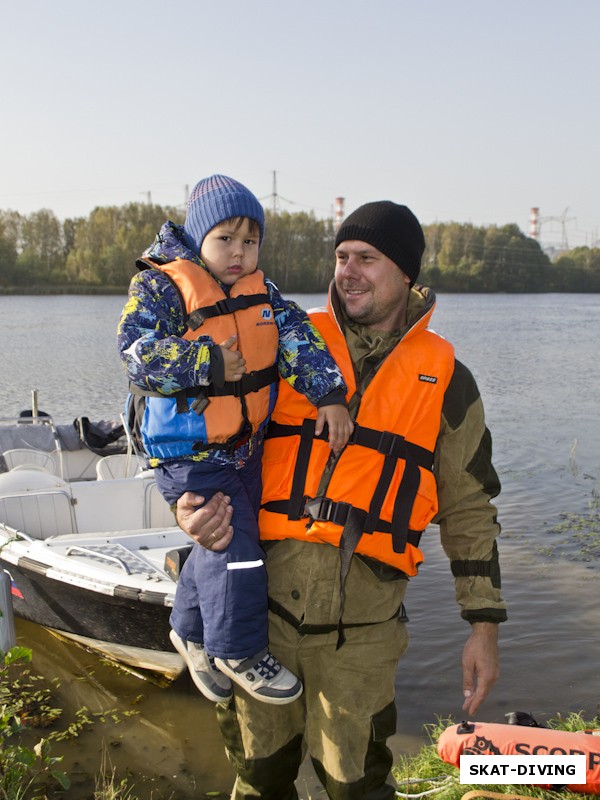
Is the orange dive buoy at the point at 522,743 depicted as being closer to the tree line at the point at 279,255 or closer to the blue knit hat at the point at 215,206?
the blue knit hat at the point at 215,206

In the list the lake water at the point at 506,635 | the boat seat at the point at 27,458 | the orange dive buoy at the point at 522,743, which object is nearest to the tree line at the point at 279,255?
the lake water at the point at 506,635

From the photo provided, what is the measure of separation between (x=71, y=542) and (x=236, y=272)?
461cm

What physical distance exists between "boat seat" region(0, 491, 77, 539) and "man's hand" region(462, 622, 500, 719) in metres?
5.19

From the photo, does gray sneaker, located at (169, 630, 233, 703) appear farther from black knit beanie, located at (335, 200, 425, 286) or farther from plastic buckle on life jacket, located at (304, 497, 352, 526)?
black knit beanie, located at (335, 200, 425, 286)

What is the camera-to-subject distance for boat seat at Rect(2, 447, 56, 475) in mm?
8320

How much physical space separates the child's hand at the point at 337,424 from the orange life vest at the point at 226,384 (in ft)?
0.86

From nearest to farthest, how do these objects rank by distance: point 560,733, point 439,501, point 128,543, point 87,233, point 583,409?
point 439,501
point 560,733
point 128,543
point 583,409
point 87,233

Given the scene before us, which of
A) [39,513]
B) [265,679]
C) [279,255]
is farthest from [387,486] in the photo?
[279,255]

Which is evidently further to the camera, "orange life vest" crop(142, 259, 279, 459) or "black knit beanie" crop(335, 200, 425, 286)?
"black knit beanie" crop(335, 200, 425, 286)

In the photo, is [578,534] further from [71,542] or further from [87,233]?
[87,233]

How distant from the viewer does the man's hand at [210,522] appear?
8.27ft

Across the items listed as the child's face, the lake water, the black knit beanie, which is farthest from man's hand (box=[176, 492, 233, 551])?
the lake water

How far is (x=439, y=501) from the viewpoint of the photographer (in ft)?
9.23


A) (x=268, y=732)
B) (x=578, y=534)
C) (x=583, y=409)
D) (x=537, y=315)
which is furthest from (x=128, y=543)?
(x=537, y=315)
